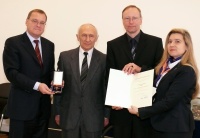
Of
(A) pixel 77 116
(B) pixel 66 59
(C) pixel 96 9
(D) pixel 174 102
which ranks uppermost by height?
(C) pixel 96 9

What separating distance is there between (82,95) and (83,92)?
0.11ft

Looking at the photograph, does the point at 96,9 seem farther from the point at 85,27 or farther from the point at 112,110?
the point at 112,110

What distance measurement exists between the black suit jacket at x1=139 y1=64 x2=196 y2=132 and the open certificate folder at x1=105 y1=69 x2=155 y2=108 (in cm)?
13

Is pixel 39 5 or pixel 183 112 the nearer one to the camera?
pixel 183 112

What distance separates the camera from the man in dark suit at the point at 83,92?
295 cm

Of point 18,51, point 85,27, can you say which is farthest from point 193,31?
point 18,51

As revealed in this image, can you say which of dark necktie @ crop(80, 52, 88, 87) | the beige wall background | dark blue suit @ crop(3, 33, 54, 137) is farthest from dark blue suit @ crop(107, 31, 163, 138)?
the beige wall background

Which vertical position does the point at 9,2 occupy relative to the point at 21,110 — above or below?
above

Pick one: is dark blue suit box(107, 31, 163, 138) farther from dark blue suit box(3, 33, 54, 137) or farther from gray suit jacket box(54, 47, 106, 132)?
dark blue suit box(3, 33, 54, 137)

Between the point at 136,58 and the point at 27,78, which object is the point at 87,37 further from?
the point at 27,78

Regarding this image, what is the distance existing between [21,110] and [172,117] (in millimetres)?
1656

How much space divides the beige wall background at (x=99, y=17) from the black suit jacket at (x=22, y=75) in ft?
5.29

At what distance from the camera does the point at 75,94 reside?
295cm

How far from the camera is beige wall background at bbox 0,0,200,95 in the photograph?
13.1 feet
